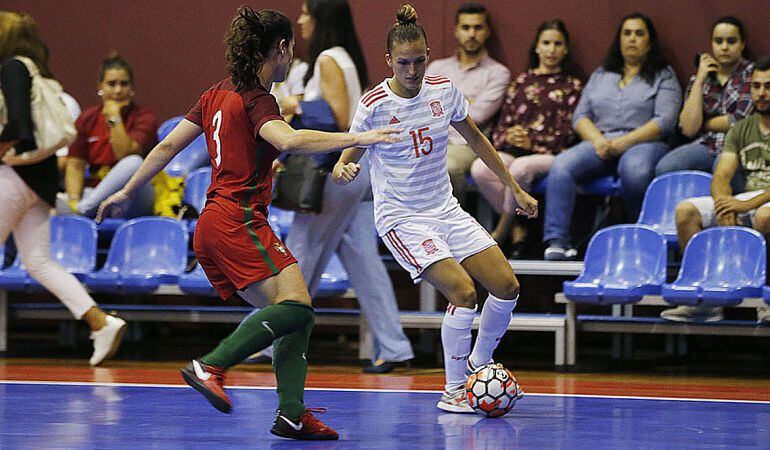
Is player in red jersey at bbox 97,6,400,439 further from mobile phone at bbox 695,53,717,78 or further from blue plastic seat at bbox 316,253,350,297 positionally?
mobile phone at bbox 695,53,717,78

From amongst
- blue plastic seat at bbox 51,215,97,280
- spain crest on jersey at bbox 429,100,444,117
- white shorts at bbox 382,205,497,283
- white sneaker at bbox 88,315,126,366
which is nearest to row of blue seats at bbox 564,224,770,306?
white shorts at bbox 382,205,497,283

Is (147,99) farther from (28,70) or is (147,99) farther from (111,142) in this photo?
(28,70)

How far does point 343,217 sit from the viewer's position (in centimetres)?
723

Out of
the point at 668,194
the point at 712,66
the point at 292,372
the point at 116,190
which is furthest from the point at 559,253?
the point at 292,372

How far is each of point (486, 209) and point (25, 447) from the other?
4632 mm

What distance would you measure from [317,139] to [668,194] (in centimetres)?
412

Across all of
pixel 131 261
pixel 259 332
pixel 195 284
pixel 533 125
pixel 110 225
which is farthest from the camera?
pixel 110 225

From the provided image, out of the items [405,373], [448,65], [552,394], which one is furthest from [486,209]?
[552,394]

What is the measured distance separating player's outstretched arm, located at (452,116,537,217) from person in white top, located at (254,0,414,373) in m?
1.26

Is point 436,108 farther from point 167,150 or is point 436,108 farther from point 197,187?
point 197,187

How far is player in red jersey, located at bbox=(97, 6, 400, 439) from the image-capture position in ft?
15.5

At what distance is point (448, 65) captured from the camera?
8969 mm

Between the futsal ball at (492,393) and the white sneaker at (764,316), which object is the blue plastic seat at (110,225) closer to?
the futsal ball at (492,393)

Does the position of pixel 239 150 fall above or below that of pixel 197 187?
above
